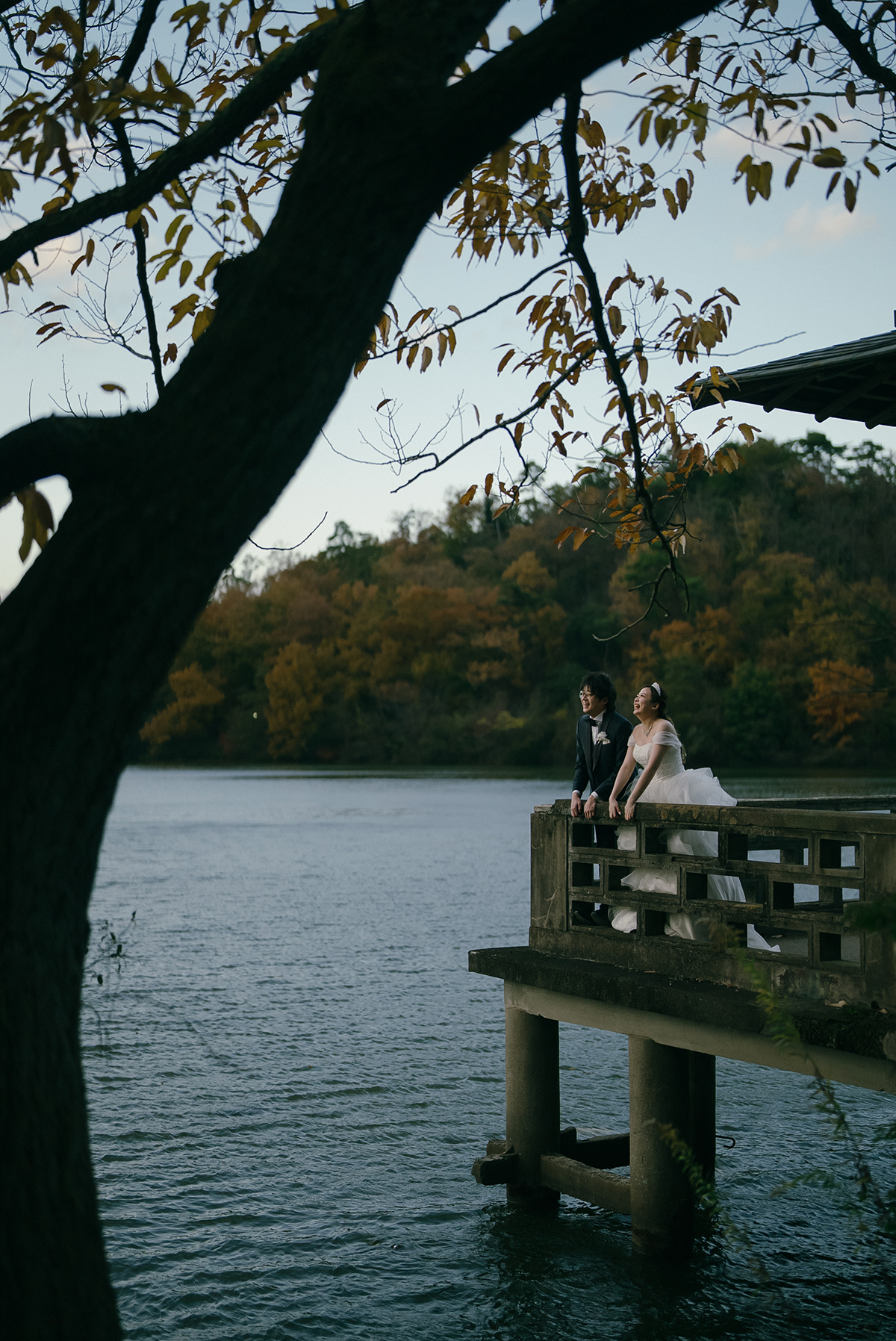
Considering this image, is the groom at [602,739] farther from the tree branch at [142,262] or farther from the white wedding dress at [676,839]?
the tree branch at [142,262]

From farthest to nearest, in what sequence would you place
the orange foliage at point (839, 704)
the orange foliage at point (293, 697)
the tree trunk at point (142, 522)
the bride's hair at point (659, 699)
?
the orange foliage at point (293, 697), the orange foliage at point (839, 704), the bride's hair at point (659, 699), the tree trunk at point (142, 522)

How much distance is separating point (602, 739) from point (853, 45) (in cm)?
427

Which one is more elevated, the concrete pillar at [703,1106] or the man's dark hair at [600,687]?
the man's dark hair at [600,687]

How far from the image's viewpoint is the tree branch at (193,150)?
3492mm

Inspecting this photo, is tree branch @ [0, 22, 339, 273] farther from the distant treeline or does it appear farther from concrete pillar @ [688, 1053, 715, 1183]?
the distant treeline

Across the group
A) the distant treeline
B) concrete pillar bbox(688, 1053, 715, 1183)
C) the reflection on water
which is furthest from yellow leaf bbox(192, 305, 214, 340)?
the distant treeline

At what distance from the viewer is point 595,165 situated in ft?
20.9

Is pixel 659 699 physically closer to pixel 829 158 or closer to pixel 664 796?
pixel 664 796

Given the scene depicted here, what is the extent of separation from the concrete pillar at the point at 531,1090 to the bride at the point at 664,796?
1.01 meters

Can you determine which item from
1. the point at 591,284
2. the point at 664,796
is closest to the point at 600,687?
the point at 664,796

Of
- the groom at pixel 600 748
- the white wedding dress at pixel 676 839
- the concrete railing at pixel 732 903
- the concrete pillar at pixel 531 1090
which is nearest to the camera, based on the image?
the concrete railing at pixel 732 903

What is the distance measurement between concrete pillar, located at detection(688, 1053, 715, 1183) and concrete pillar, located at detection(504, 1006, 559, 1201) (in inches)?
39.2

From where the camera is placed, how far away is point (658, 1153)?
7.22 meters

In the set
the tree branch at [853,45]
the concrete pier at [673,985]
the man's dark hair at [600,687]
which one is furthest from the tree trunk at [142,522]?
the man's dark hair at [600,687]
